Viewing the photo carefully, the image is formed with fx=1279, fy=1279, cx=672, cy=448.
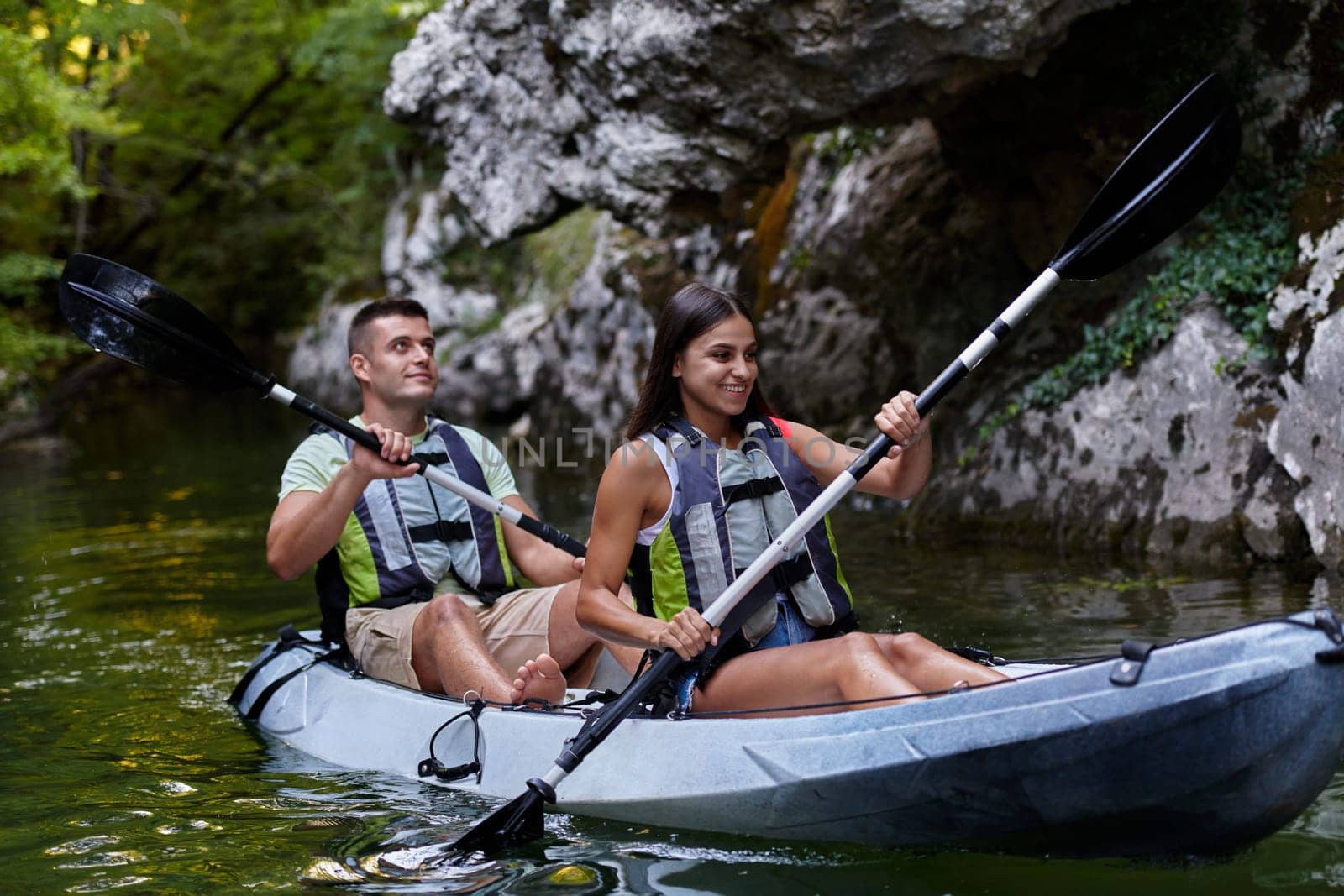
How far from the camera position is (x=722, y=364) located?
131 inches

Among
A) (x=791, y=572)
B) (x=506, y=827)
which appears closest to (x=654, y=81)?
(x=791, y=572)

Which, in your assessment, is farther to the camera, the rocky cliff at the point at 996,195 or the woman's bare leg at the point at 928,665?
the rocky cliff at the point at 996,195

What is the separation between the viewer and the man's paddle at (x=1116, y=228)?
3316 millimetres

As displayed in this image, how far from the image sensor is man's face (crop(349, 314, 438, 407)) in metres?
4.37

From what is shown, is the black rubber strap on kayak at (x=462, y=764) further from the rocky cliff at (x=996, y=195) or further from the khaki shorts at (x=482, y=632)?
the rocky cliff at (x=996, y=195)

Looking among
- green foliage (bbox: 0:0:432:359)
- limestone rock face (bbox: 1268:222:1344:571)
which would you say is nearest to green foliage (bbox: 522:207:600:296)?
green foliage (bbox: 0:0:432:359)

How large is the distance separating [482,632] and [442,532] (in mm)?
396

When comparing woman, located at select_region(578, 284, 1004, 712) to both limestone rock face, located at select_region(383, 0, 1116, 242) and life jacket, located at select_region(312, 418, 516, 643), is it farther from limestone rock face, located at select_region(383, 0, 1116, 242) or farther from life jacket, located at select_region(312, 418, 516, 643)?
limestone rock face, located at select_region(383, 0, 1116, 242)

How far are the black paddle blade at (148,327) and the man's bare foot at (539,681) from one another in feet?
4.70

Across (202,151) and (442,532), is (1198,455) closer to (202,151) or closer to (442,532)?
(442,532)

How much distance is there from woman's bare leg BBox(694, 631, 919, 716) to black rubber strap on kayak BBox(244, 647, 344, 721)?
1.83 meters

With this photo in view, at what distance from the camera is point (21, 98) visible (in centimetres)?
1207

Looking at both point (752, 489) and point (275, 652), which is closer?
point (752, 489)

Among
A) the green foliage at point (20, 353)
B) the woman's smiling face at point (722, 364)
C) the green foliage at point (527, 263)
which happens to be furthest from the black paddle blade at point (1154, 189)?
the green foliage at point (20, 353)
